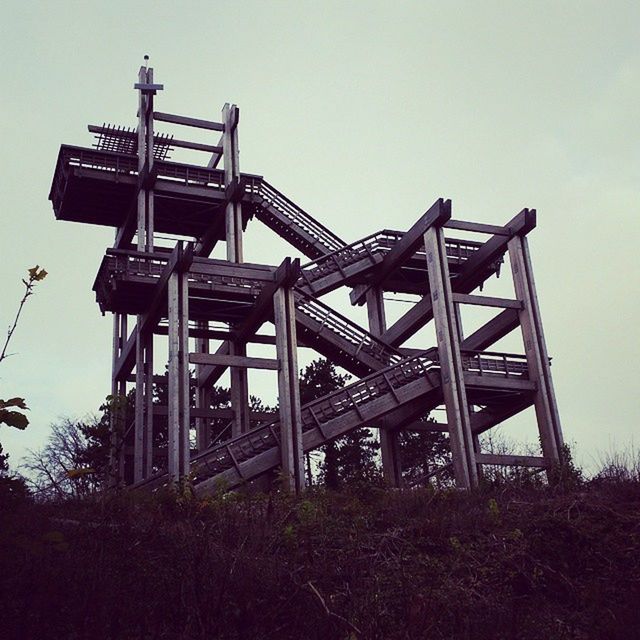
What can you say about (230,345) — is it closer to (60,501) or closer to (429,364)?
(429,364)

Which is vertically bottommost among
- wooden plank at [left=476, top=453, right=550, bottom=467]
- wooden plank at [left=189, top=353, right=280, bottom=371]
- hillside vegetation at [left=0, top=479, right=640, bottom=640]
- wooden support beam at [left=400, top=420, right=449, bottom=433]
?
hillside vegetation at [left=0, top=479, right=640, bottom=640]

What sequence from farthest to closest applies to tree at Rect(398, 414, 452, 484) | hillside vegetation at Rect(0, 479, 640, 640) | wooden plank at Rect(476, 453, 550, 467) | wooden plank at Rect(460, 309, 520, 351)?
tree at Rect(398, 414, 452, 484) → wooden plank at Rect(460, 309, 520, 351) → wooden plank at Rect(476, 453, 550, 467) → hillside vegetation at Rect(0, 479, 640, 640)

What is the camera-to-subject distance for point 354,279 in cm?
3080

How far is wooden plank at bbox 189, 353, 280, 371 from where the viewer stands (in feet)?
81.6

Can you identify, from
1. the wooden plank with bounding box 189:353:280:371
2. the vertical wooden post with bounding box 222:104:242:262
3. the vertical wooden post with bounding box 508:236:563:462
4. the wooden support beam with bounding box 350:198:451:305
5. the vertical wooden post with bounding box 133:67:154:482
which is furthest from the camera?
the vertical wooden post with bounding box 222:104:242:262

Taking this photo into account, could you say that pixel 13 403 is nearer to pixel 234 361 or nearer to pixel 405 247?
pixel 234 361

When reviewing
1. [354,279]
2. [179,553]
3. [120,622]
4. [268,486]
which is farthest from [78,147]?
[120,622]

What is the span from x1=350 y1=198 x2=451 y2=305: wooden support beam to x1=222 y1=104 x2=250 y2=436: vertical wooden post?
5333 millimetres

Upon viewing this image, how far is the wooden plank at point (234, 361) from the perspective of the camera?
81.6 ft

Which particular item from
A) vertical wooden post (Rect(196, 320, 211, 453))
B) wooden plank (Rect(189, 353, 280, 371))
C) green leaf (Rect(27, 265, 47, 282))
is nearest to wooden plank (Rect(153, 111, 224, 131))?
vertical wooden post (Rect(196, 320, 211, 453))

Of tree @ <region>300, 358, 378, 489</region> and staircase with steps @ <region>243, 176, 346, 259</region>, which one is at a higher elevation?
staircase with steps @ <region>243, 176, 346, 259</region>

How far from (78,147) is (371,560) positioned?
76.9 feet

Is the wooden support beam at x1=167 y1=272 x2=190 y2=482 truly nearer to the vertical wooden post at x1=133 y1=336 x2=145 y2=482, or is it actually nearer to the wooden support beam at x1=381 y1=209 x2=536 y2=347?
the vertical wooden post at x1=133 y1=336 x2=145 y2=482

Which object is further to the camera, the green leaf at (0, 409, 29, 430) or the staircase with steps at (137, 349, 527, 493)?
the staircase with steps at (137, 349, 527, 493)
